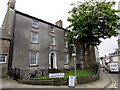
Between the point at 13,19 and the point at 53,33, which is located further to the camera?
the point at 53,33

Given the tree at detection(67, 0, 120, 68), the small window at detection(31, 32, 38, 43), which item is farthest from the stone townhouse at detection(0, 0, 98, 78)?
the tree at detection(67, 0, 120, 68)

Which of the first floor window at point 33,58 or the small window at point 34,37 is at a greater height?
the small window at point 34,37

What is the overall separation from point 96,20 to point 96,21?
18 centimetres

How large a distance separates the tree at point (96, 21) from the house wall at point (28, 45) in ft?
17.3

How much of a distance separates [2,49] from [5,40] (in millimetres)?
1201

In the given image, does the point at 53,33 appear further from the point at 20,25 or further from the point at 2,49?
the point at 2,49

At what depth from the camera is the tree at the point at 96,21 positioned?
15617 mm

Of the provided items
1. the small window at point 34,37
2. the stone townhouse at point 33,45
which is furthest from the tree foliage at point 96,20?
the small window at point 34,37

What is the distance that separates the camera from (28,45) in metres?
13.6

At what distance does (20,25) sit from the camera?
43.3 ft

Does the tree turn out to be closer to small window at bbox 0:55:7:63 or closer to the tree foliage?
the tree foliage

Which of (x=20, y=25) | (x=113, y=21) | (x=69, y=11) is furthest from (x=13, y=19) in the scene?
(x=113, y=21)

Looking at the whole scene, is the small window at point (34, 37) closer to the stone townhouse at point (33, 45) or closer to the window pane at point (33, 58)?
the stone townhouse at point (33, 45)

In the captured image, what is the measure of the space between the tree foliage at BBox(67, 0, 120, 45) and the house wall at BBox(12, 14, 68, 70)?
529 centimetres
